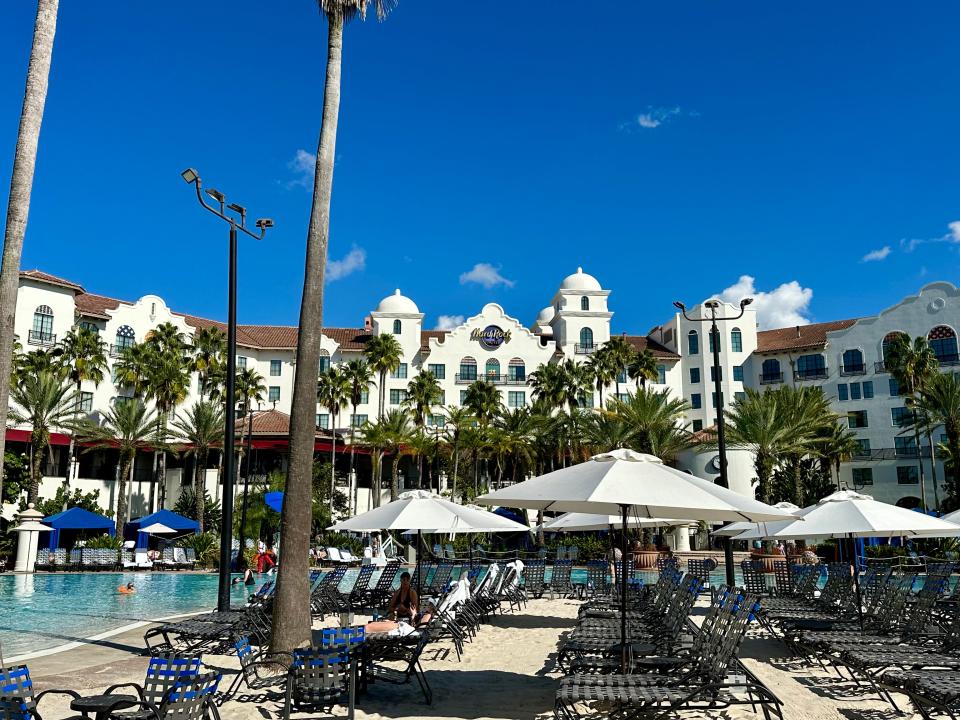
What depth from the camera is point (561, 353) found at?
67.4m

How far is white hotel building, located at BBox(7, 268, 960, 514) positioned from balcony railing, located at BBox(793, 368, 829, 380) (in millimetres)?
87

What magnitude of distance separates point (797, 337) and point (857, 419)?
9214 millimetres

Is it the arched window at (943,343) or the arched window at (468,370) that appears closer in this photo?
the arched window at (943,343)

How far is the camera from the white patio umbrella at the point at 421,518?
13.0m

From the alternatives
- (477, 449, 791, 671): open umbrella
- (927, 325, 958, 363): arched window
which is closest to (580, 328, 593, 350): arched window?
(927, 325, 958, 363): arched window

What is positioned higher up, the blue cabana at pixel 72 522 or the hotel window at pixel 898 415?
the hotel window at pixel 898 415

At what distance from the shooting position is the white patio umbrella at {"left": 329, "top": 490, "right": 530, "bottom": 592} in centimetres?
1304

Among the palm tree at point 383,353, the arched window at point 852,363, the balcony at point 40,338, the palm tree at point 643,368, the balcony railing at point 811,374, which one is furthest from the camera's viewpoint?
the balcony railing at point 811,374

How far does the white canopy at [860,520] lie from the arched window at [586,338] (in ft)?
182

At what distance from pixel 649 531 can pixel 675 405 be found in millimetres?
7297

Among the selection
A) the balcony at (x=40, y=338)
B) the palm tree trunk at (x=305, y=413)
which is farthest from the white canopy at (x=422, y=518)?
the balcony at (x=40, y=338)

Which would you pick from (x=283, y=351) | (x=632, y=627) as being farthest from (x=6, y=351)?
(x=283, y=351)

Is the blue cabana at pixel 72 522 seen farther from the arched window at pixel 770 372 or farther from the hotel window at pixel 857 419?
the hotel window at pixel 857 419

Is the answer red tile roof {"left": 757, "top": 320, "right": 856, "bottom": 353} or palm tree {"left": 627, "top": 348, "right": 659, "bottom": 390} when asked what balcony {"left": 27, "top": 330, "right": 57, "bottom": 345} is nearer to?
palm tree {"left": 627, "top": 348, "right": 659, "bottom": 390}
